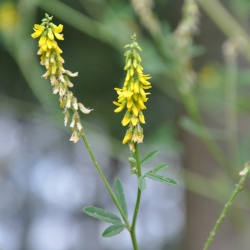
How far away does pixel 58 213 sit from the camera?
5.45ft

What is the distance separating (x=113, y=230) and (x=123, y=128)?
0.99 meters

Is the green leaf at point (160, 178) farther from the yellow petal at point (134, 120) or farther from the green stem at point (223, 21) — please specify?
the green stem at point (223, 21)

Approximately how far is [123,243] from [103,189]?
0.21m

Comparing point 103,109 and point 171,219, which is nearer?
point 103,109

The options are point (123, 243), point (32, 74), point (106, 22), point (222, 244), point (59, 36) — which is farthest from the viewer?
point (123, 243)

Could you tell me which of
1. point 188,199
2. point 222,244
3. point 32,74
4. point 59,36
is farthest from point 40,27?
point 188,199

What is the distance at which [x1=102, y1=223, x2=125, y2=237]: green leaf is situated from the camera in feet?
1.13

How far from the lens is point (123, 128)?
133cm

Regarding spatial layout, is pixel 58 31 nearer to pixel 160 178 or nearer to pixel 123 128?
pixel 160 178

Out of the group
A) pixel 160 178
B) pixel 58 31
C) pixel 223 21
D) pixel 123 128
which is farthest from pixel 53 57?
pixel 123 128

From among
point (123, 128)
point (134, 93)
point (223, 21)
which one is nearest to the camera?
point (134, 93)

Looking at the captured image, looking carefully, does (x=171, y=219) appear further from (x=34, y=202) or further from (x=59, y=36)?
(x=59, y=36)

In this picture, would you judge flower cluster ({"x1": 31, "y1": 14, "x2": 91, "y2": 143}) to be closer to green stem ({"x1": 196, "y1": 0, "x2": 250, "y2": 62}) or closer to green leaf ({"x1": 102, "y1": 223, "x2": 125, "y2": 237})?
green leaf ({"x1": 102, "y1": 223, "x2": 125, "y2": 237})

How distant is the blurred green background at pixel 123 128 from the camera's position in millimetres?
820
